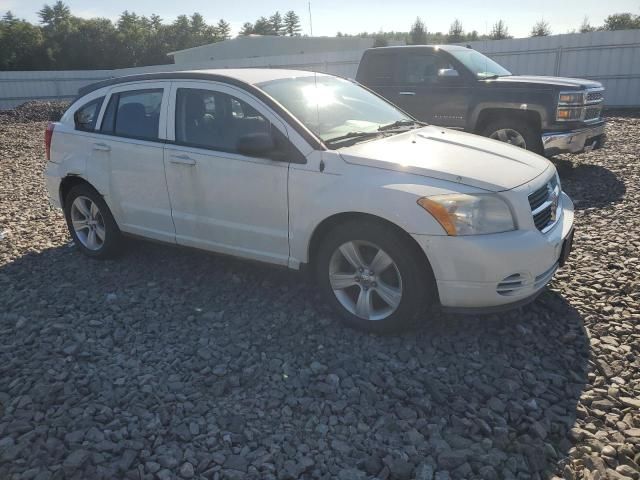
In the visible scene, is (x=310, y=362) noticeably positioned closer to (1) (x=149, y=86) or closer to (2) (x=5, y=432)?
(2) (x=5, y=432)

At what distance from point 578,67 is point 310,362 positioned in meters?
16.6

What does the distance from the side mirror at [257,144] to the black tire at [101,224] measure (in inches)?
79.8

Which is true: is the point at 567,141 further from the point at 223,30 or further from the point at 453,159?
the point at 223,30

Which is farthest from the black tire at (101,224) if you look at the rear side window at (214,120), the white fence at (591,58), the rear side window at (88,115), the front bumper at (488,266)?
the white fence at (591,58)

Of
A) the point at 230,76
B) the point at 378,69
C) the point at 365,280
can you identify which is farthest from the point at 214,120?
the point at 378,69

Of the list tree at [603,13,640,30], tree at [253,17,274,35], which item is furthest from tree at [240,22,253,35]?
tree at [603,13,640,30]

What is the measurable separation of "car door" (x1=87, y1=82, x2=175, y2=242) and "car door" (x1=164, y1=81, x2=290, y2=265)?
143 millimetres

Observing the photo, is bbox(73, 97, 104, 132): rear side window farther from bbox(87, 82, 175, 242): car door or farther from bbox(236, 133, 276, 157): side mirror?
bbox(236, 133, 276, 157): side mirror

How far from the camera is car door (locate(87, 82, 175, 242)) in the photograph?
445cm

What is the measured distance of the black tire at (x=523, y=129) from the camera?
755 centimetres

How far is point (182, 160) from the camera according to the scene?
420 centimetres

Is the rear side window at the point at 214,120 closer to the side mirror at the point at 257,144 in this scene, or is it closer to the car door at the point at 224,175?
the car door at the point at 224,175

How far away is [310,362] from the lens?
337cm

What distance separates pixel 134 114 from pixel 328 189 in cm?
226
